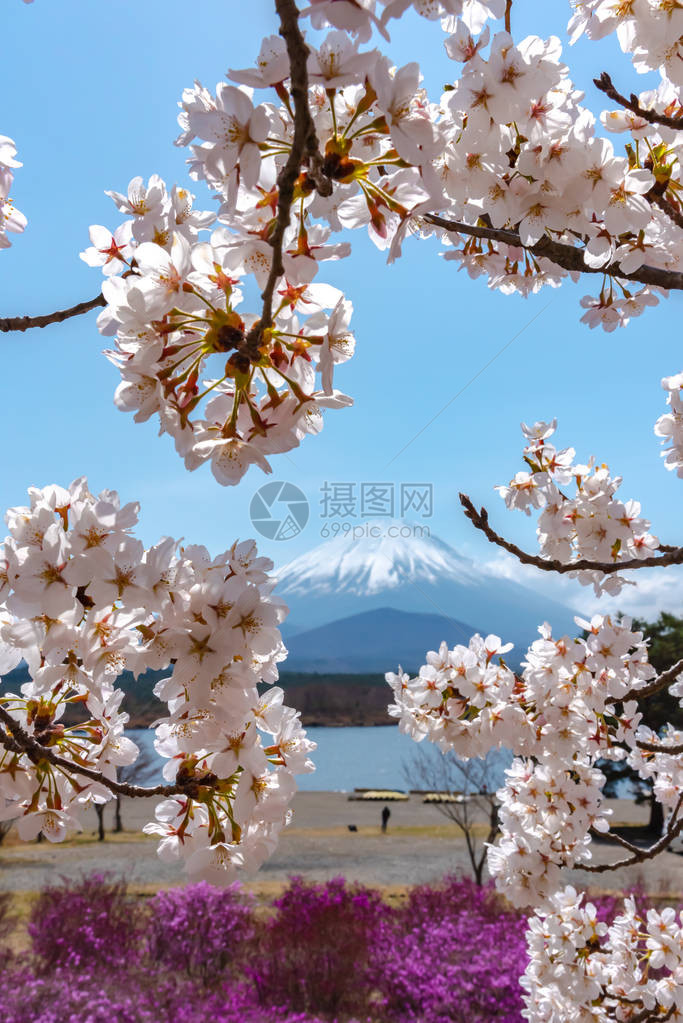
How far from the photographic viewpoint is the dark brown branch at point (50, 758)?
99 centimetres

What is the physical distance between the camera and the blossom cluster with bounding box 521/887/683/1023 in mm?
2383

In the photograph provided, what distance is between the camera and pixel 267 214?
0.75m

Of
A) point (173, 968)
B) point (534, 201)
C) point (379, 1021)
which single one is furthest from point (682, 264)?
point (173, 968)

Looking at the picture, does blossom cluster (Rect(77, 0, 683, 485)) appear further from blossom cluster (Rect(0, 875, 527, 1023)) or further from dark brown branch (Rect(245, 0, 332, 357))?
blossom cluster (Rect(0, 875, 527, 1023))

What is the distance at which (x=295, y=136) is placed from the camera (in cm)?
63

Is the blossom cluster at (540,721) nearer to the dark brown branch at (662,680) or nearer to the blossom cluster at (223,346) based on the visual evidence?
the dark brown branch at (662,680)

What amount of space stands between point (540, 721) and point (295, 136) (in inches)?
84.8

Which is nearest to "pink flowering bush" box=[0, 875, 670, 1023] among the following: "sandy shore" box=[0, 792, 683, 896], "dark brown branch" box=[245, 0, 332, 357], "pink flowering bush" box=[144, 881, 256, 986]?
"pink flowering bush" box=[144, 881, 256, 986]

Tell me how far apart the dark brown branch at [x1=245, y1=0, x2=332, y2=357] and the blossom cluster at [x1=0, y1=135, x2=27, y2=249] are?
1.01 meters

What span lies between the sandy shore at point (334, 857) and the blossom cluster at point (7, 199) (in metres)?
9.66

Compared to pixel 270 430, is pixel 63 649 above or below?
below

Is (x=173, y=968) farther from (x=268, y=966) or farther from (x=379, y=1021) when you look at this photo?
(x=379, y=1021)

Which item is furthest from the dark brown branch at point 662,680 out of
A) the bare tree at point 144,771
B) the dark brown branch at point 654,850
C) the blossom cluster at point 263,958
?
the bare tree at point 144,771

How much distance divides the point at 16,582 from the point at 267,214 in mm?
472
